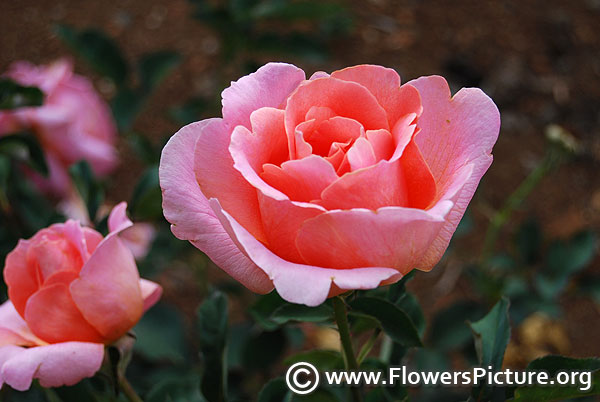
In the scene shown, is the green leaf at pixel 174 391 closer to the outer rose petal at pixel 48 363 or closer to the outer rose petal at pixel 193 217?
the outer rose petal at pixel 48 363

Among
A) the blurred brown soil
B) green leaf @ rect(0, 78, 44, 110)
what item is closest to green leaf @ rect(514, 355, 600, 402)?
green leaf @ rect(0, 78, 44, 110)

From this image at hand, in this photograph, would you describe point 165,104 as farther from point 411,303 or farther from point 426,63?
point 411,303

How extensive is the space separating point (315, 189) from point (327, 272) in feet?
0.20

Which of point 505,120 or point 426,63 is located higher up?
point 426,63

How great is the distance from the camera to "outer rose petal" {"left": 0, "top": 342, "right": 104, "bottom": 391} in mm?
548

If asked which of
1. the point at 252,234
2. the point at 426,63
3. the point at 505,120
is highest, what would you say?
the point at 252,234

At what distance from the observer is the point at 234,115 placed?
1.64 feet

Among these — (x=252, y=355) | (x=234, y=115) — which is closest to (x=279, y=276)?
(x=234, y=115)

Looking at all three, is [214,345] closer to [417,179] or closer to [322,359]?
[322,359]

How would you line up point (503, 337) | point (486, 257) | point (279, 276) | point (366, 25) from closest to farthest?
1. point (279, 276)
2. point (503, 337)
3. point (486, 257)
4. point (366, 25)

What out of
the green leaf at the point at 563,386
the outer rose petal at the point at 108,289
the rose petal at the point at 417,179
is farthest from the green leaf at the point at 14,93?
the green leaf at the point at 563,386

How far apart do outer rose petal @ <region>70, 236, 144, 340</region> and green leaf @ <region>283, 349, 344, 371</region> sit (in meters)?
0.22

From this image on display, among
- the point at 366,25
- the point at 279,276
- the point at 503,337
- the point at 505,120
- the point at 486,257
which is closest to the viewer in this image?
the point at 279,276

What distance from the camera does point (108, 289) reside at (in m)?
0.60
